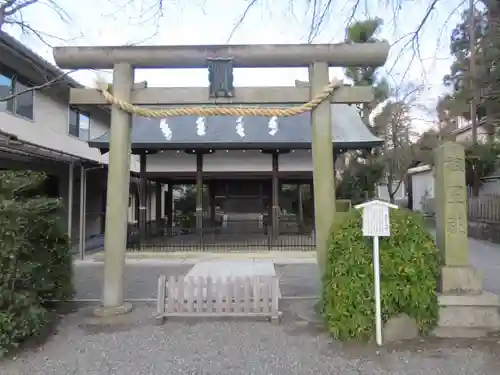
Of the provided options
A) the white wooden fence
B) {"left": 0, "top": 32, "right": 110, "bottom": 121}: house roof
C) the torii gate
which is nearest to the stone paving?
the white wooden fence

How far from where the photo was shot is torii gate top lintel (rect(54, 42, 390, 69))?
6.36 m

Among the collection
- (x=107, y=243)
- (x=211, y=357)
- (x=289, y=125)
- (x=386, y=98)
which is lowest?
(x=211, y=357)

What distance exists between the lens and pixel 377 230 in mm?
5070

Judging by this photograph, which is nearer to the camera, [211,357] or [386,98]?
[211,357]

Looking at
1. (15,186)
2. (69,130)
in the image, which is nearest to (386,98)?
(69,130)

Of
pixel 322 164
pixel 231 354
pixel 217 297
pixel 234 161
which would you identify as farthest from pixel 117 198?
pixel 234 161

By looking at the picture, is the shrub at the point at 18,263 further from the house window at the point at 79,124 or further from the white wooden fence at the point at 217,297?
the house window at the point at 79,124

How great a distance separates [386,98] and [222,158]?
14.4 metres

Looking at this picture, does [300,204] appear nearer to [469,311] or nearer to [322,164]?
[322,164]

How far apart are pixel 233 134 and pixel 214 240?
13.4ft

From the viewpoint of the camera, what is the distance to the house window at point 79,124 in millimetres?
16500

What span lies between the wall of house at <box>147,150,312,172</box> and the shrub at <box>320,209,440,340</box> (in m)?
11.6

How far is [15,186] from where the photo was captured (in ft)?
16.8

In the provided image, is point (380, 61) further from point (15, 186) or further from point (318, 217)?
point (15, 186)
